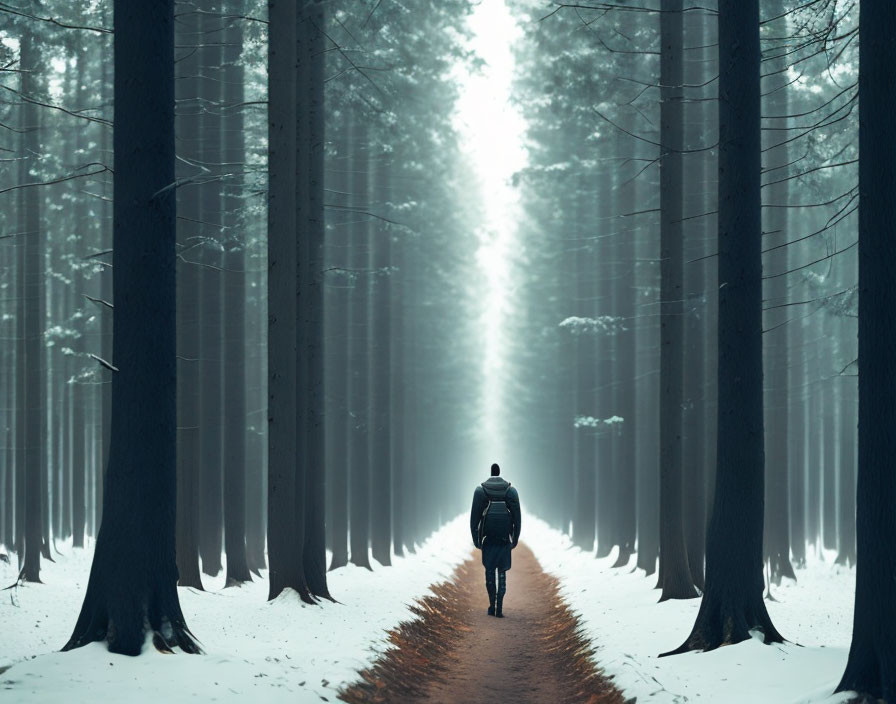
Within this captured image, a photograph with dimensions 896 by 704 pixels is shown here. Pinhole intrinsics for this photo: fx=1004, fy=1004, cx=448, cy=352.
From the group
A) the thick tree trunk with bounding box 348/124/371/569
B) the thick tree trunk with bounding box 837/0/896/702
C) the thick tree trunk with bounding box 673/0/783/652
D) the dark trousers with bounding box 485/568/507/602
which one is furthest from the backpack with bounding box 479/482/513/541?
the thick tree trunk with bounding box 348/124/371/569

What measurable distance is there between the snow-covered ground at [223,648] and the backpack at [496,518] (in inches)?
69.7

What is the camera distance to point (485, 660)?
12.1m

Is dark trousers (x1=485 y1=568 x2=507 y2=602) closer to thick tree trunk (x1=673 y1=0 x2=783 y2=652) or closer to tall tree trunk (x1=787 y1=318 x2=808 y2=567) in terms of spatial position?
thick tree trunk (x1=673 y1=0 x2=783 y2=652)

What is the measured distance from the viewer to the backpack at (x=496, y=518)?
15.4 m

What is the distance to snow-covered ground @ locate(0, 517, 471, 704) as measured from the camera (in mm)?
7762

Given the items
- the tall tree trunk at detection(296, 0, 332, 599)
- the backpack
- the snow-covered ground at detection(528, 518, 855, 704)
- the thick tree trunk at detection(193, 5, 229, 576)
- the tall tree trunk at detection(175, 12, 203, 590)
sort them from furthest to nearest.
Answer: the thick tree trunk at detection(193, 5, 229, 576) → the tall tree trunk at detection(175, 12, 203, 590) → the backpack → the tall tree trunk at detection(296, 0, 332, 599) → the snow-covered ground at detection(528, 518, 855, 704)

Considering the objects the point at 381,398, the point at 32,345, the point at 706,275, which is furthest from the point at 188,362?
the point at 706,275

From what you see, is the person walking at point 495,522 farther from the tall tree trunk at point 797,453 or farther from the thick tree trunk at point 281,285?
the tall tree trunk at point 797,453

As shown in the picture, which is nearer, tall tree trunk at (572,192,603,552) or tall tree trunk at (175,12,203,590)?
tall tree trunk at (175,12,203,590)

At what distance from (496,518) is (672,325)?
4029mm

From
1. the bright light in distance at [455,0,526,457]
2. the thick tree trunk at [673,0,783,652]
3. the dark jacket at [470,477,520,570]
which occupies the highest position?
the bright light in distance at [455,0,526,457]

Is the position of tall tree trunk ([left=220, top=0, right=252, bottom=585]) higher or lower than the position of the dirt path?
higher

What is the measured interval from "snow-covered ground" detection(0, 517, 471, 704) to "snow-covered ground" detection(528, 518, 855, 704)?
109 inches

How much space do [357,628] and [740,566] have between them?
4.74 meters
